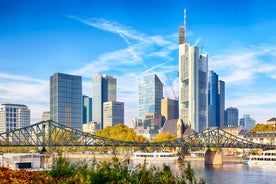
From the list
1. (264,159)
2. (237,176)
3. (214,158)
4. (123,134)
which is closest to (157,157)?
(214,158)

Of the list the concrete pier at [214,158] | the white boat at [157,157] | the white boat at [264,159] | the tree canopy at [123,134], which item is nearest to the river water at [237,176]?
the white boat at [264,159]

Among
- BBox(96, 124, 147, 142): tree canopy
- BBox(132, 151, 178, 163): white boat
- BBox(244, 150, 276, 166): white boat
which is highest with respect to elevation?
BBox(96, 124, 147, 142): tree canopy

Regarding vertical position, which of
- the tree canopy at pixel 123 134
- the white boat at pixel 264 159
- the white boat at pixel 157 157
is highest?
the tree canopy at pixel 123 134

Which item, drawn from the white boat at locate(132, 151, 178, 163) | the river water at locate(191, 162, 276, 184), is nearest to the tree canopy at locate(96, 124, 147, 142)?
the white boat at locate(132, 151, 178, 163)

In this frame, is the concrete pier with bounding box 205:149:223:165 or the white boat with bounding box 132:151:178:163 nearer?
the concrete pier with bounding box 205:149:223:165

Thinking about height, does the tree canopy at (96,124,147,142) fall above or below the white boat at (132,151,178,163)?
above

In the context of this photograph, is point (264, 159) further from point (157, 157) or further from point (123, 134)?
point (123, 134)

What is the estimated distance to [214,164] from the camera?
12450cm

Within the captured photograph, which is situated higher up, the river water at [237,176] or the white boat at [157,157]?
the river water at [237,176]

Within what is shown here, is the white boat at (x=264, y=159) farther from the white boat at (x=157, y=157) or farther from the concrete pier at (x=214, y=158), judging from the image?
the white boat at (x=157, y=157)

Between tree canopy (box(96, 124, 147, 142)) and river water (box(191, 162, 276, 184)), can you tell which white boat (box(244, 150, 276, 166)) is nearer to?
river water (box(191, 162, 276, 184))

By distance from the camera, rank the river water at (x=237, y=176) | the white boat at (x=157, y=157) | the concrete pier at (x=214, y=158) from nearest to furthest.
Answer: the river water at (x=237, y=176) < the concrete pier at (x=214, y=158) < the white boat at (x=157, y=157)

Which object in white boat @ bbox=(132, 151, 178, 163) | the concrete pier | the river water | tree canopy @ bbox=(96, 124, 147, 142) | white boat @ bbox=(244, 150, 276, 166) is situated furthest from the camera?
tree canopy @ bbox=(96, 124, 147, 142)

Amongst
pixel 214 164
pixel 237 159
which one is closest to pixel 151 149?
pixel 237 159
